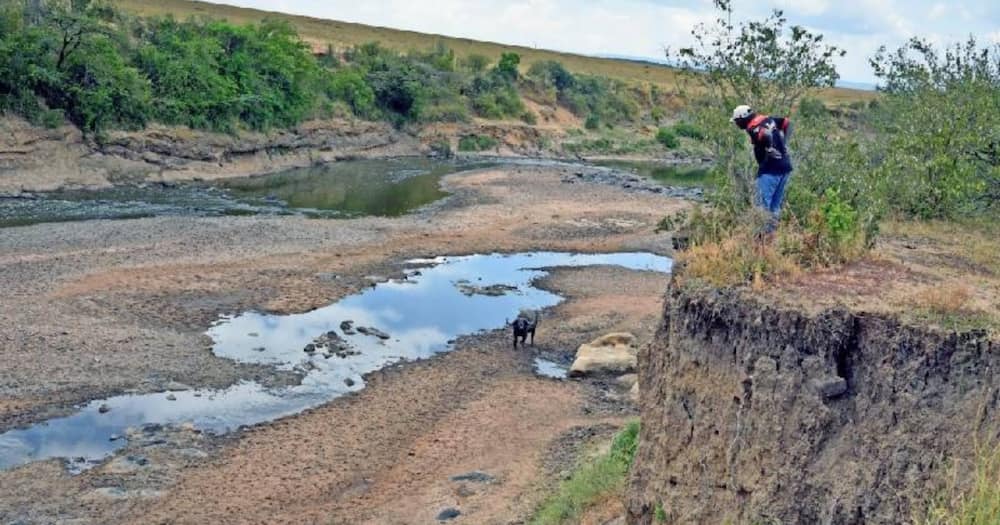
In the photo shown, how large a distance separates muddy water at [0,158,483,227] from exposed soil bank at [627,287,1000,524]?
91.6ft

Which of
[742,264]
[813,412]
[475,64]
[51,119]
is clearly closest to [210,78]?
[51,119]

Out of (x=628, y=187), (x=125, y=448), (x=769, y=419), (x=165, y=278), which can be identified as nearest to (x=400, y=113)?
(x=628, y=187)

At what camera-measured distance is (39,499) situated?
42.2 feet

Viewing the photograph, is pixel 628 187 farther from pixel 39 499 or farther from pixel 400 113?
pixel 39 499

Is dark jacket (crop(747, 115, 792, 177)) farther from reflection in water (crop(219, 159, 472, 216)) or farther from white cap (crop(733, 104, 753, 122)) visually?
reflection in water (crop(219, 159, 472, 216))

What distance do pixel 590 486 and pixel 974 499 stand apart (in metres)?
5.96

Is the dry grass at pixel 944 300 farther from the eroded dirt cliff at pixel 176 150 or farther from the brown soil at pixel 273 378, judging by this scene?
the eroded dirt cliff at pixel 176 150

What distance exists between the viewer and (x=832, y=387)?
795 centimetres

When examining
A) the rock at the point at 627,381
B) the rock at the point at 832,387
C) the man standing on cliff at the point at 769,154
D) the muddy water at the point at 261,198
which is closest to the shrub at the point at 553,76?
the muddy water at the point at 261,198

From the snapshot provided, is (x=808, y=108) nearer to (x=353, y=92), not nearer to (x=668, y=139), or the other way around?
(x=353, y=92)

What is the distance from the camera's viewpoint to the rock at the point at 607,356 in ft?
64.1

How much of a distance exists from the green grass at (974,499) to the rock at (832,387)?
110cm

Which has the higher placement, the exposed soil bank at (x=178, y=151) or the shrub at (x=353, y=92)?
the shrub at (x=353, y=92)

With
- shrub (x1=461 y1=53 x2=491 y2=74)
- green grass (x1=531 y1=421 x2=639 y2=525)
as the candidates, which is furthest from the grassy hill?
green grass (x1=531 y1=421 x2=639 y2=525)
